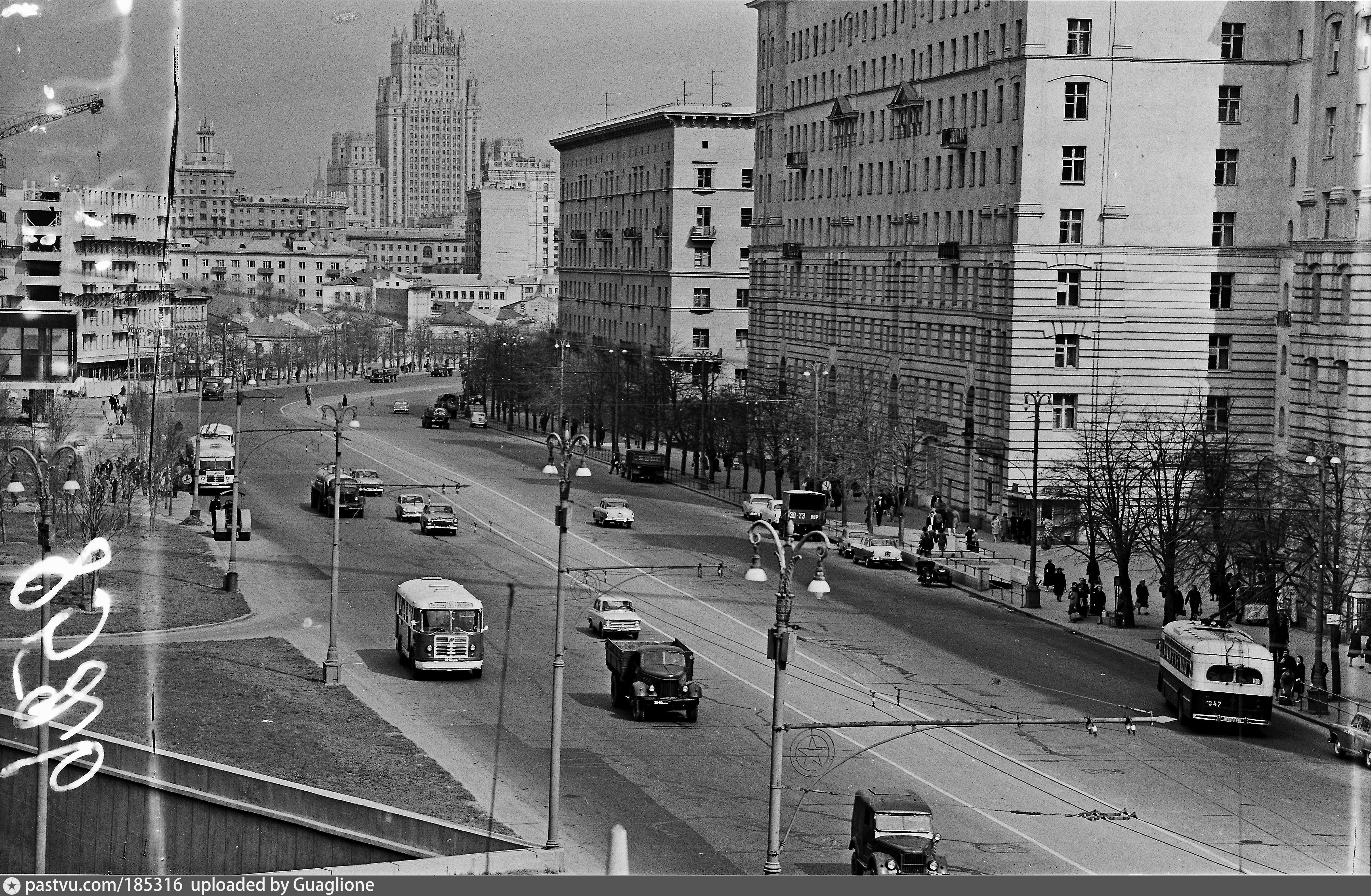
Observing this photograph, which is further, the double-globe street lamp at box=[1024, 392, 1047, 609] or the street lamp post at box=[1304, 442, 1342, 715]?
the double-globe street lamp at box=[1024, 392, 1047, 609]

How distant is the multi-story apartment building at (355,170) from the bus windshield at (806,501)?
22951 mm

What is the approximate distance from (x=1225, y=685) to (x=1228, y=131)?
4476 cm

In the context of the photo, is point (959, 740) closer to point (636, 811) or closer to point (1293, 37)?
A: point (636, 811)

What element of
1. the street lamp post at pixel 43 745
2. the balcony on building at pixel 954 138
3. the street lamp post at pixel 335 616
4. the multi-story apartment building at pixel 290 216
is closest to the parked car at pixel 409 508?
the street lamp post at pixel 335 616

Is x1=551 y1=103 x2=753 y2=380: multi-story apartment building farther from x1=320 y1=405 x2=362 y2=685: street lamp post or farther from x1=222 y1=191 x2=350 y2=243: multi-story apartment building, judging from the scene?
x1=320 y1=405 x2=362 y2=685: street lamp post

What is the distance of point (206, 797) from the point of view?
39750mm

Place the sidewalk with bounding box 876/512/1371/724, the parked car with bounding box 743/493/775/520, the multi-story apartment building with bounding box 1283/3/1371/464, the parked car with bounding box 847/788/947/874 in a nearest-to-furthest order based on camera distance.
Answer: the parked car with bounding box 847/788/947/874, the sidewalk with bounding box 876/512/1371/724, the multi-story apartment building with bounding box 1283/3/1371/464, the parked car with bounding box 743/493/775/520

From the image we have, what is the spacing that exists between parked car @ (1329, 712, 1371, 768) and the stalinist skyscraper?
3093 centimetres

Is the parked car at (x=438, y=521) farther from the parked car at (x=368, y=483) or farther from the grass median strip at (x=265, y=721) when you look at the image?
the grass median strip at (x=265, y=721)

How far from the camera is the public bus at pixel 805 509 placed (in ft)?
278

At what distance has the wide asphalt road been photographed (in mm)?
39062

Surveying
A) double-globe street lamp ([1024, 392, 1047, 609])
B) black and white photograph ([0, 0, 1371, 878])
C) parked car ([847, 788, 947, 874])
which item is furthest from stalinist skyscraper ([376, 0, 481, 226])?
parked car ([847, 788, 947, 874])

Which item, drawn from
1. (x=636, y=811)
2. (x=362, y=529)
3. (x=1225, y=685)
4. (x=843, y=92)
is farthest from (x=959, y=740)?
(x=843, y=92)

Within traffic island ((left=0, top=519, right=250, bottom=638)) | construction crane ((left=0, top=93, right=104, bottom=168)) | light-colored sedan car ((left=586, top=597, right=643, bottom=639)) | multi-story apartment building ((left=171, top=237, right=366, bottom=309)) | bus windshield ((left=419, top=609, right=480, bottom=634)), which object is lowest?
traffic island ((left=0, top=519, right=250, bottom=638))
